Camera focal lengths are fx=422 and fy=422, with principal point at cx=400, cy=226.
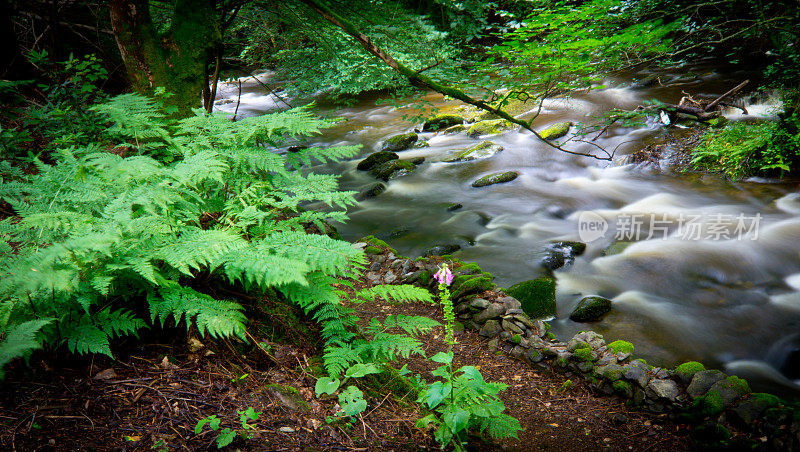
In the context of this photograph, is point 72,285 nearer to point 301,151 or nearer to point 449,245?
point 301,151

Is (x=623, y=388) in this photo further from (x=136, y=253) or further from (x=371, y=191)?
(x=371, y=191)

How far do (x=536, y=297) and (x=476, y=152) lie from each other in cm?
659

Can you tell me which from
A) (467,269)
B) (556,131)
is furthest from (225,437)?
(556,131)

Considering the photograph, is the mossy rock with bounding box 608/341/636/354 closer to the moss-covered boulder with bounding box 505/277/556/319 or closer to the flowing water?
the flowing water

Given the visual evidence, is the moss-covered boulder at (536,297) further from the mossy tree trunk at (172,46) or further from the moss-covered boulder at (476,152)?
the moss-covered boulder at (476,152)

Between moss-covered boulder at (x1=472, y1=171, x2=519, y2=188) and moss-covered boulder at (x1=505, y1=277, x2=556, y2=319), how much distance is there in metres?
4.56

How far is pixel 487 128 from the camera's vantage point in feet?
42.5

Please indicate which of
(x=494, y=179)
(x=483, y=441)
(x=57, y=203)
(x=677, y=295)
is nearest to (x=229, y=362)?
(x=57, y=203)

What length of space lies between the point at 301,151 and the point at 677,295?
230 inches

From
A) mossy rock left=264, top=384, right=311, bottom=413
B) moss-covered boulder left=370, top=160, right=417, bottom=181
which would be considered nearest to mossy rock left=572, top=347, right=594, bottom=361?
mossy rock left=264, top=384, right=311, bottom=413

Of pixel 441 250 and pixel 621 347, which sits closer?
pixel 621 347

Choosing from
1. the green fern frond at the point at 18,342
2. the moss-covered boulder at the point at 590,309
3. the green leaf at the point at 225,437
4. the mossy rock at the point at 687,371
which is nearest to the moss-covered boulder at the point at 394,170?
the moss-covered boulder at the point at 590,309

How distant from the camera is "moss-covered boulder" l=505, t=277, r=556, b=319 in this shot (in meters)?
5.93

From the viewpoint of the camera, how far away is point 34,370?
2.07m
